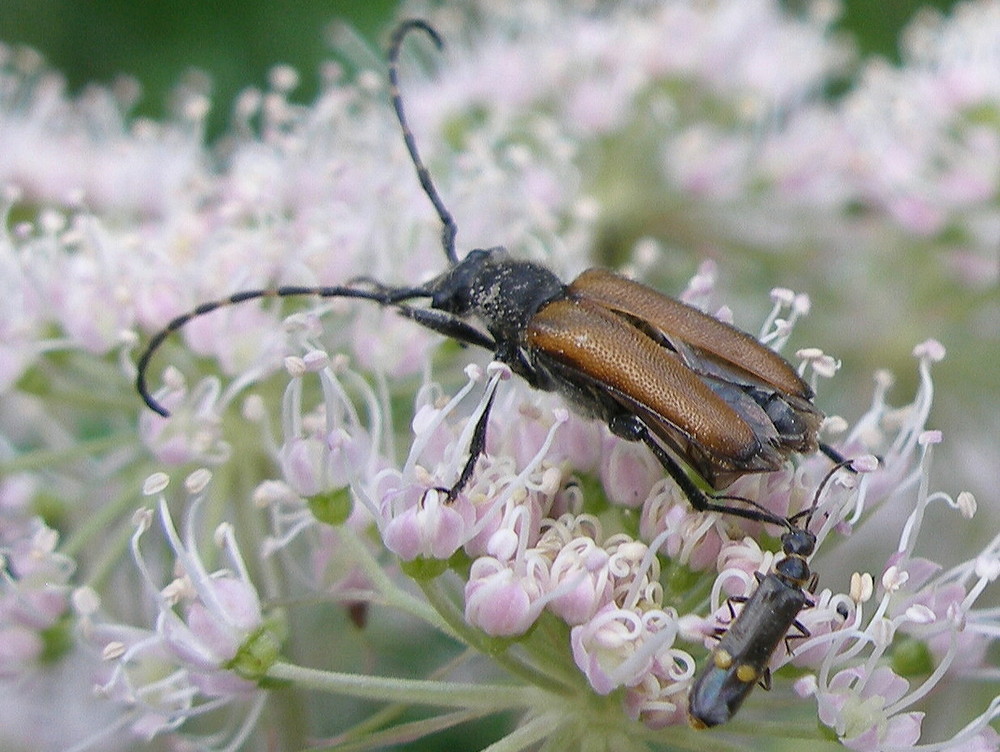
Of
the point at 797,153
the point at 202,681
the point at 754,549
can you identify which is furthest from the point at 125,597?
the point at 797,153

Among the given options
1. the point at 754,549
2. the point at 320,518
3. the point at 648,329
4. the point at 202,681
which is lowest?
the point at 202,681

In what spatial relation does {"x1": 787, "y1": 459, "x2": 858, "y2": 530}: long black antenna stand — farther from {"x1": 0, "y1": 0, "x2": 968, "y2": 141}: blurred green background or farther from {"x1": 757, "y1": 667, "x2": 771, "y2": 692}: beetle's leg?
{"x1": 0, "y1": 0, "x2": 968, "y2": 141}: blurred green background

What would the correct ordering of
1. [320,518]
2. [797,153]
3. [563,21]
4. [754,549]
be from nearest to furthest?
[754,549]
[320,518]
[797,153]
[563,21]

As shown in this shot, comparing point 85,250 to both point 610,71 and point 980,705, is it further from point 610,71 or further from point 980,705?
point 980,705

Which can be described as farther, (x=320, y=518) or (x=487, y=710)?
(x=320, y=518)

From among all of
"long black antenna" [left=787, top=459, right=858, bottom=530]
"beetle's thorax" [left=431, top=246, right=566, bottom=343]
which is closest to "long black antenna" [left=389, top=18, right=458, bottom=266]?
"beetle's thorax" [left=431, top=246, right=566, bottom=343]

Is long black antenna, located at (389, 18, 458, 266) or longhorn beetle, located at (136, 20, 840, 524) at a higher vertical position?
long black antenna, located at (389, 18, 458, 266)

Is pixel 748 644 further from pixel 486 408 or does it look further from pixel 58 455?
pixel 58 455
